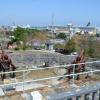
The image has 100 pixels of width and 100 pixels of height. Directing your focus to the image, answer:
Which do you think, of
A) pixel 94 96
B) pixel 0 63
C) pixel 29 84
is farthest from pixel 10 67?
pixel 94 96

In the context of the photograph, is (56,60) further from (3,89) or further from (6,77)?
(3,89)

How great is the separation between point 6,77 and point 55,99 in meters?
7.54

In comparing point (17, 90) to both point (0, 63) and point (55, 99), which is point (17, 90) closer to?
point (0, 63)

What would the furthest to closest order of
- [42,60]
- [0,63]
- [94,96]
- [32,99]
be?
[42,60], [0,63], [94,96], [32,99]

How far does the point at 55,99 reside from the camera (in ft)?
8.30

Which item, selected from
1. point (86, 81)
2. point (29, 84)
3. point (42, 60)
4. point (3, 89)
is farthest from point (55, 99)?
point (42, 60)

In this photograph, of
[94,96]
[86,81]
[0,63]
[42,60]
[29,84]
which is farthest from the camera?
[42,60]

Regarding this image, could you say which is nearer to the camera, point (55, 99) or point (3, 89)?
point (55, 99)

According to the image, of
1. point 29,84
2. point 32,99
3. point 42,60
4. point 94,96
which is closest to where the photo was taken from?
point 32,99

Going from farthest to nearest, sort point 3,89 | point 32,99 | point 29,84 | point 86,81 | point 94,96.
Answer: point 86,81 < point 29,84 < point 3,89 < point 94,96 < point 32,99

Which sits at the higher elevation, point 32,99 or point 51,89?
point 32,99

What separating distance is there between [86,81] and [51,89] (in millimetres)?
1740

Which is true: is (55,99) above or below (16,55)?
above

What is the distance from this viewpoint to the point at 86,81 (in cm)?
963
